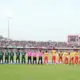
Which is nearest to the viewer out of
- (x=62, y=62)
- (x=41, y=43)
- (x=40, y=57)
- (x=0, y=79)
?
(x=0, y=79)

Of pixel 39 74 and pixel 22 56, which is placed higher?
pixel 22 56

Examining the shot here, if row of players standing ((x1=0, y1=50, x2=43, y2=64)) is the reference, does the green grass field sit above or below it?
below

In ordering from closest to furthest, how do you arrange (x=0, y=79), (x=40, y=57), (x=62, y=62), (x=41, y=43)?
(x=0, y=79)
(x=40, y=57)
(x=62, y=62)
(x=41, y=43)

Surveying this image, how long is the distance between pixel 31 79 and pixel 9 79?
1078mm

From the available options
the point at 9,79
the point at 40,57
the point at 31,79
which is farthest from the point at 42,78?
the point at 40,57

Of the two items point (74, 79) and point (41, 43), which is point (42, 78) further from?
point (41, 43)

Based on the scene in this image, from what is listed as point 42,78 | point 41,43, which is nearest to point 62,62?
point 42,78

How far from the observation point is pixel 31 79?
14422 mm

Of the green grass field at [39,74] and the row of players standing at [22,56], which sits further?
the row of players standing at [22,56]

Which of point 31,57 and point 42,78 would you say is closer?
point 42,78

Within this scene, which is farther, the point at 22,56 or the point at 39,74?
the point at 22,56

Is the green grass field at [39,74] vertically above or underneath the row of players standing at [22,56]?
underneath

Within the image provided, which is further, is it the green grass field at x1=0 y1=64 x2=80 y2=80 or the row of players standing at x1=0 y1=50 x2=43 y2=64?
the row of players standing at x1=0 y1=50 x2=43 y2=64

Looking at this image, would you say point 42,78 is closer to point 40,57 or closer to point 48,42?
point 40,57
